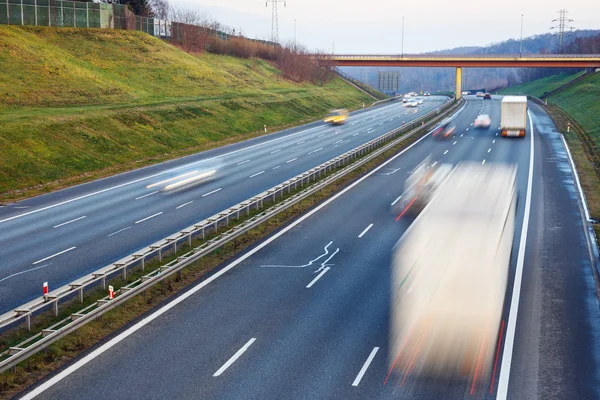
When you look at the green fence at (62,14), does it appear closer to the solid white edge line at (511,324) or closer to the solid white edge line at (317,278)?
the solid white edge line at (511,324)

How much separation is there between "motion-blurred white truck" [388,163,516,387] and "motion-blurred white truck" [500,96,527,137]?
3502 centimetres

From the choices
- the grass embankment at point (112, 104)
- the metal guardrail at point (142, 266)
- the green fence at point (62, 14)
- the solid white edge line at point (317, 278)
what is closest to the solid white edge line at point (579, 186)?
the metal guardrail at point (142, 266)

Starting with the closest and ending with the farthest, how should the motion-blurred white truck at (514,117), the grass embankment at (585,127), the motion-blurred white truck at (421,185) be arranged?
the motion-blurred white truck at (421,185) < the grass embankment at (585,127) < the motion-blurred white truck at (514,117)

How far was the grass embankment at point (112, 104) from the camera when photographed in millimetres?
50688

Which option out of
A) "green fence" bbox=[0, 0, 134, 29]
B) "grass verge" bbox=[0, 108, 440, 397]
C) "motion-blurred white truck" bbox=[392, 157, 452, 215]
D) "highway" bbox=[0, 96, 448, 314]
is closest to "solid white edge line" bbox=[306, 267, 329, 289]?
"grass verge" bbox=[0, 108, 440, 397]

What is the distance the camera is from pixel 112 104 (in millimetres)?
73250

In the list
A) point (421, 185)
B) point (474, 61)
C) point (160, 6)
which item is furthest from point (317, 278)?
point (160, 6)

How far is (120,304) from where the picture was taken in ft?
67.7

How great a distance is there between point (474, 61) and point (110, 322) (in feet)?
406

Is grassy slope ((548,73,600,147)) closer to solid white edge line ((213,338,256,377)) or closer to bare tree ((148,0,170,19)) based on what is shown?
solid white edge line ((213,338,256,377))

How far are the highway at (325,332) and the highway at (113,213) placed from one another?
4744 mm

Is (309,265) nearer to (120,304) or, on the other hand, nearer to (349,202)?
(120,304)

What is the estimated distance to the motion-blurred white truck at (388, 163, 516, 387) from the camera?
687 inches

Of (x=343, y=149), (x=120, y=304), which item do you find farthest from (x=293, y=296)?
(x=343, y=149)
